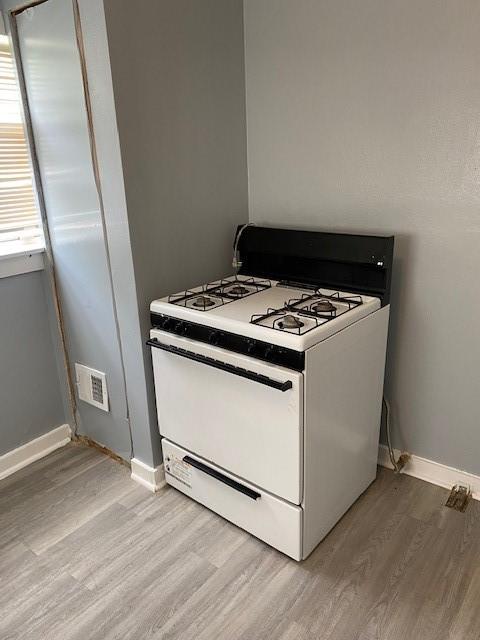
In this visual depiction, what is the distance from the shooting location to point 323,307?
1.81 m

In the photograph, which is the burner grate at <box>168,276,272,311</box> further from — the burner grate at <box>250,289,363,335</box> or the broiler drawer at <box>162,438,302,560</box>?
the broiler drawer at <box>162,438,302,560</box>

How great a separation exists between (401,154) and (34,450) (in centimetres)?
221

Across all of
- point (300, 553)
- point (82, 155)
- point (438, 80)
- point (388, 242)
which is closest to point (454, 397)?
point (388, 242)

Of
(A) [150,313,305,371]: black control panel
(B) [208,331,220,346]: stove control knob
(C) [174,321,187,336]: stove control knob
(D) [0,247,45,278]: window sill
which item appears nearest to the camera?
(A) [150,313,305,371]: black control panel

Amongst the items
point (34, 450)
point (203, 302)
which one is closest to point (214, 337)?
point (203, 302)

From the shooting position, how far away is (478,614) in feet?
5.22

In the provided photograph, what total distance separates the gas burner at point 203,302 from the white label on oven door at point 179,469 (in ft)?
2.28

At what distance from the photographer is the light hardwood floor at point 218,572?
1.60 m

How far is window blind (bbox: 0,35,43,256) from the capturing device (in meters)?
2.13

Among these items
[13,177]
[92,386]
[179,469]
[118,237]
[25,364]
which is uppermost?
[13,177]

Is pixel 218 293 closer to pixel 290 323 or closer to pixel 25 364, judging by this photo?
pixel 290 323

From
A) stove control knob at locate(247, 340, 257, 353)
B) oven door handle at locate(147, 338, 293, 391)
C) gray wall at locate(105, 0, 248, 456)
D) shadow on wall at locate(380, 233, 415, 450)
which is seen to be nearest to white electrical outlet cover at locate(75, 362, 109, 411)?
gray wall at locate(105, 0, 248, 456)

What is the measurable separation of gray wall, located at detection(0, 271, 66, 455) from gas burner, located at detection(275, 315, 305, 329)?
132cm

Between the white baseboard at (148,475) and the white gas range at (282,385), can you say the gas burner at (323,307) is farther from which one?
the white baseboard at (148,475)
